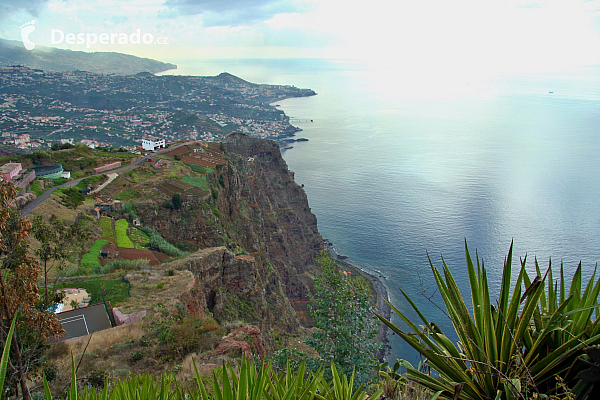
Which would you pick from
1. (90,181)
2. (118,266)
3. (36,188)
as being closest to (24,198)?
A: (36,188)

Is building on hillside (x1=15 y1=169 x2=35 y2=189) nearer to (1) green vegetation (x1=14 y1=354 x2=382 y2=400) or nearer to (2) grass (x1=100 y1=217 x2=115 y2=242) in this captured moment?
(2) grass (x1=100 y1=217 x2=115 y2=242)

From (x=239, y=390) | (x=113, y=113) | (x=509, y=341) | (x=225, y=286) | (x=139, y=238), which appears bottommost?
(x=225, y=286)

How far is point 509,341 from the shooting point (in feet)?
12.2

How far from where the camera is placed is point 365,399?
12.9 ft

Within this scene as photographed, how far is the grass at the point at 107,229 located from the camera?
22027 millimetres

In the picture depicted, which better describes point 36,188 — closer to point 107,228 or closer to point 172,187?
point 107,228

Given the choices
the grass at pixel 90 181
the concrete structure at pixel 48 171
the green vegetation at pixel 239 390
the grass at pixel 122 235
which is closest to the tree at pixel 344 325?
the green vegetation at pixel 239 390

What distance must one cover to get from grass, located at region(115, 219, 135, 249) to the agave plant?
66.9 ft

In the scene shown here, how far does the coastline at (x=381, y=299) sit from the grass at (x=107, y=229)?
2658 centimetres

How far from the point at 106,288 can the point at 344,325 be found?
10784 mm

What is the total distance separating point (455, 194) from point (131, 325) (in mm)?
69452

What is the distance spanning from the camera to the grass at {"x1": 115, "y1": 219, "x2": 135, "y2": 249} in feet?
71.4

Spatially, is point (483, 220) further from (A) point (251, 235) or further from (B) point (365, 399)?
(B) point (365, 399)

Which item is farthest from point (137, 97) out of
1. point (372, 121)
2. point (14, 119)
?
point (372, 121)
